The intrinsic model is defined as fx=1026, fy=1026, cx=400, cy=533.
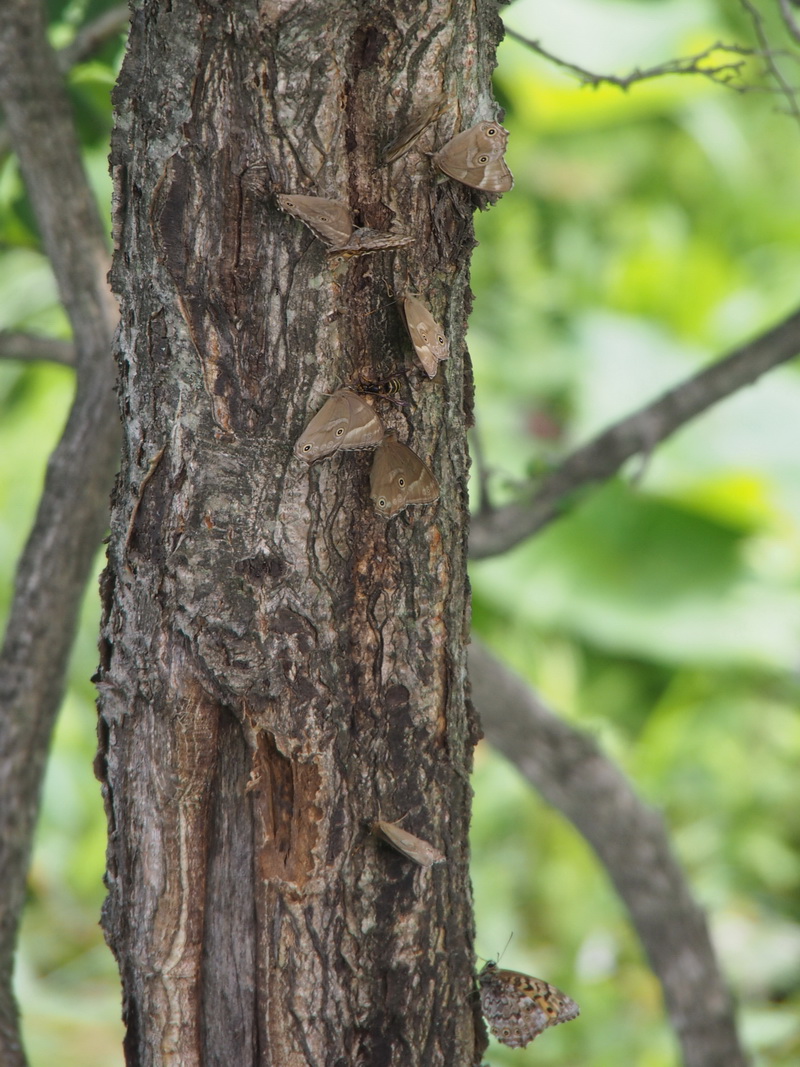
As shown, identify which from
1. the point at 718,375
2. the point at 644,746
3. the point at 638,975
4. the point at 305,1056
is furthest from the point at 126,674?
the point at 644,746

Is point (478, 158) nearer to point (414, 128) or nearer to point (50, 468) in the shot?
point (414, 128)

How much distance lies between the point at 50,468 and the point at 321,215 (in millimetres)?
585

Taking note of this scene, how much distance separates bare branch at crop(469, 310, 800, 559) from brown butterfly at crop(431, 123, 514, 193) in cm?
70

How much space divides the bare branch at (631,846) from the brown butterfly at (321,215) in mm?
902

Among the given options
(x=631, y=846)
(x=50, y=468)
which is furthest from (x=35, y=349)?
(x=631, y=846)

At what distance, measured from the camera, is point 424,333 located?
26.5 inches

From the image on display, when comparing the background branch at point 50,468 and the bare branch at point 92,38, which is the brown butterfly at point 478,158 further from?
the bare branch at point 92,38

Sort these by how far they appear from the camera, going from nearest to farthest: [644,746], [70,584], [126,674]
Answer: [126,674] → [70,584] → [644,746]

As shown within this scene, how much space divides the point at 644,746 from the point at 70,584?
247 cm

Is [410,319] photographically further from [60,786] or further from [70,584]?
[60,786]

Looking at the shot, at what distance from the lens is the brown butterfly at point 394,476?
2.24 ft

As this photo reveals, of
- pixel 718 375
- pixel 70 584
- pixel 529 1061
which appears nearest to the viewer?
pixel 70 584

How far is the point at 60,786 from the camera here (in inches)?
89.9

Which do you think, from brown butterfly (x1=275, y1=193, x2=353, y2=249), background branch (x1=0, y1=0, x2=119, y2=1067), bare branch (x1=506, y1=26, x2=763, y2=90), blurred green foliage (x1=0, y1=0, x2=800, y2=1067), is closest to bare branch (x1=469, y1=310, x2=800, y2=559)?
blurred green foliage (x1=0, y1=0, x2=800, y2=1067)
